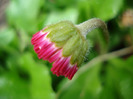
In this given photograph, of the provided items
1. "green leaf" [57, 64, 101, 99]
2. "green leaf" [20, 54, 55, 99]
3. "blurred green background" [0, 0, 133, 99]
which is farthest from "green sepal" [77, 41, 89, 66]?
"green leaf" [57, 64, 101, 99]

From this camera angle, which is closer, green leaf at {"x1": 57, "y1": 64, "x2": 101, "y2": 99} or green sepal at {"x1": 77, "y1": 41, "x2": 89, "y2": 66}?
green sepal at {"x1": 77, "y1": 41, "x2": 89, "y2": 66}

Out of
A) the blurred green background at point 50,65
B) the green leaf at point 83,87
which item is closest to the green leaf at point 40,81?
the blurred green background at point 50,65

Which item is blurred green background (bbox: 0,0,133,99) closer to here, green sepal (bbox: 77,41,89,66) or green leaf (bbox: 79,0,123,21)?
green leaf (bbox: 79,0,123,21)

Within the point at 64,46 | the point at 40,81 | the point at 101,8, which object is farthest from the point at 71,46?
the point at 101,8

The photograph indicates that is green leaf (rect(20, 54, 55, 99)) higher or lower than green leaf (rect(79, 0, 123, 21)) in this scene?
lower

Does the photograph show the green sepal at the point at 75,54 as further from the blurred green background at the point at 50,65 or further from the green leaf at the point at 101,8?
the green leaf at the point at 101,8

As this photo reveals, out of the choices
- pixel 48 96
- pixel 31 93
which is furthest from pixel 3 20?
pixel 48 96

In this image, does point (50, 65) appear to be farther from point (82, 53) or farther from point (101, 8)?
point (82, 53)
